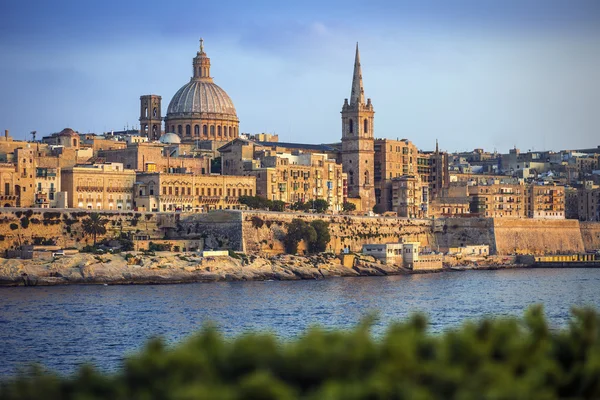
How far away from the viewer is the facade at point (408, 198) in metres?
87.5

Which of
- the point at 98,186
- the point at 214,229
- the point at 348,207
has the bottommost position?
the point at 214,229

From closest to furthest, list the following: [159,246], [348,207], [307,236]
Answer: [159,246] < [307,236] < [348,207]

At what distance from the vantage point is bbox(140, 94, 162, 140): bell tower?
97562mm

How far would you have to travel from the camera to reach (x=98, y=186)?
7181 centimetres

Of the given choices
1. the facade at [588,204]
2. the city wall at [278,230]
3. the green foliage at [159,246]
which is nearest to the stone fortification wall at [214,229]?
the city wall at [278,230]

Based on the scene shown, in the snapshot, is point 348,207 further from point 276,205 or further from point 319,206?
point 276,205

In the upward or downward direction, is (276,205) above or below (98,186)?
below

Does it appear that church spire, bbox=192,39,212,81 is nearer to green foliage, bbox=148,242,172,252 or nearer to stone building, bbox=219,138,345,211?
stone building, bbox=219,138,345,211

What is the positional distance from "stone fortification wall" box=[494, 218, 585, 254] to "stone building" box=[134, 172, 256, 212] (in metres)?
16.5

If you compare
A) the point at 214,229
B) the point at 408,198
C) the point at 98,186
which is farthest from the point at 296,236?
the point at 408,198

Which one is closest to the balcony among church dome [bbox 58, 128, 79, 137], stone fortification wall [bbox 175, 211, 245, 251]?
stone fortification wall [bbox 175, 211, 245, 251]

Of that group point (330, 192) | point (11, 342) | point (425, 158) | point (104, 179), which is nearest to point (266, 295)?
point (11, 342)

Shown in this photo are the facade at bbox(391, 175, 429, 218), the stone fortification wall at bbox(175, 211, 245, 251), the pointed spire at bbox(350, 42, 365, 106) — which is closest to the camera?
the stone fortification wall at bbox(175, 211, 245, 251)

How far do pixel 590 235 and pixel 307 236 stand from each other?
28.2 meters
